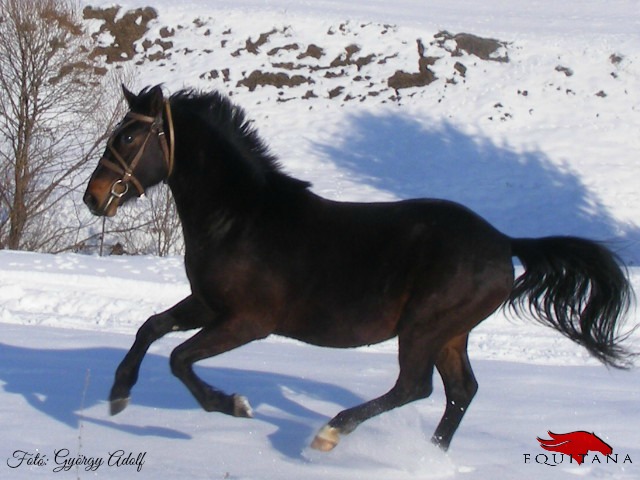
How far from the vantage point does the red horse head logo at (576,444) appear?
525cm

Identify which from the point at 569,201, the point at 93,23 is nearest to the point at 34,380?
the point at 569,201

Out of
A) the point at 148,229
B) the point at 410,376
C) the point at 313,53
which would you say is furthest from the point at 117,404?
the point at 313,53

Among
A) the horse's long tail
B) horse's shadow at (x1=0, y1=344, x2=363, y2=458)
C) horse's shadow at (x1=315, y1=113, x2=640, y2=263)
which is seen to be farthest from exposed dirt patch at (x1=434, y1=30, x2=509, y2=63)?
the horse's long tail

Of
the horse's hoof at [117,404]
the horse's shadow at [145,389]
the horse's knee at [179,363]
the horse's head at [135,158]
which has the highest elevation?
the horse's head at [135,158]

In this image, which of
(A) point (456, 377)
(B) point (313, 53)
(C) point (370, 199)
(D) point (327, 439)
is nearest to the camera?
(D) point (327, 439)

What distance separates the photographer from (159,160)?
536 centimetres

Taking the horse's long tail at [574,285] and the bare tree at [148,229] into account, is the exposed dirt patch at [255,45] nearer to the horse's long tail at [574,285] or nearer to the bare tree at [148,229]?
the bare tree at [148,229]

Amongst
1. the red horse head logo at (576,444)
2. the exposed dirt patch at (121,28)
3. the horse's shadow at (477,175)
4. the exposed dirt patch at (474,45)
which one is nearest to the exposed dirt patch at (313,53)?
the horse's shadow at (477,175)

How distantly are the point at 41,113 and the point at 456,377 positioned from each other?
15790 millimetres

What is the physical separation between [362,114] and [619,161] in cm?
719

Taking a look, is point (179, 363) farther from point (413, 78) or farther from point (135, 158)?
point (413, 78)

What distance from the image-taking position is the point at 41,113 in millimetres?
19453

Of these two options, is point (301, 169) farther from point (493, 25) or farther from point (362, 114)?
point (493, 25)

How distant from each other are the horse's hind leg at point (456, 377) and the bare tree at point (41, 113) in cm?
1415
